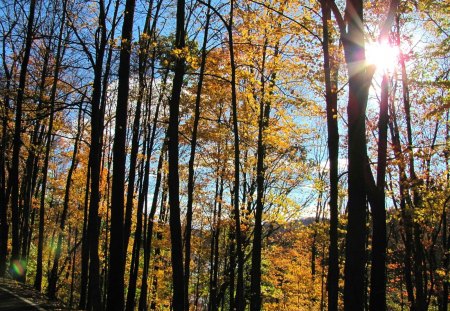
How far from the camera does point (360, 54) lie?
25.9 feet

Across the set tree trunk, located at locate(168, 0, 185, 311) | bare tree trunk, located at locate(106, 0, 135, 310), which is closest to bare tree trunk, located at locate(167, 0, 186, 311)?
tree trunk, located at locate(168, 0, 185, 311)

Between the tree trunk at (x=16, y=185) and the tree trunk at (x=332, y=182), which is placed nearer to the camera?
the tree trunk at (x=332, y=182)

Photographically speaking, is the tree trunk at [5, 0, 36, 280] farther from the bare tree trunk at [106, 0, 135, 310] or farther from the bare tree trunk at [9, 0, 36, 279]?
the bare tree trunk at [106, 0, 135, 310]

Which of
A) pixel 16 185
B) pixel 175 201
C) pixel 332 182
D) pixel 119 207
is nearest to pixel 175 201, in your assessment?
pixel 175 201

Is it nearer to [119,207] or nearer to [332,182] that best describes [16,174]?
[119,207]

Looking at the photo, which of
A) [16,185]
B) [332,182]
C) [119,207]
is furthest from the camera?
[16,185]

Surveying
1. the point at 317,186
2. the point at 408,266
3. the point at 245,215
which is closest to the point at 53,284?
the point at 245,215

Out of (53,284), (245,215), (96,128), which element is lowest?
(53,284)

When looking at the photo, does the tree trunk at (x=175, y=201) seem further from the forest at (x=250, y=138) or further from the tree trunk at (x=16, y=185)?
the tree trunk at (x=16, y=185)

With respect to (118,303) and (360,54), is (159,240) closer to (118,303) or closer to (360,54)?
(118,303)

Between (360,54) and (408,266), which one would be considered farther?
(408,266)

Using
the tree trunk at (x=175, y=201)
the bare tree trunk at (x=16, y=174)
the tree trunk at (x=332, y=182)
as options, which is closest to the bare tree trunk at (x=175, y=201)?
the tree trunk at (x=175, y=201)

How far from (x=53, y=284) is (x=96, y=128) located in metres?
6.93

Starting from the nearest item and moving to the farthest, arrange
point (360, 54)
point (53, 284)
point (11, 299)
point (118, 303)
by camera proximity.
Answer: point (360, 54)
point (118, 303)
point (11, 299)
point (53, 284)
